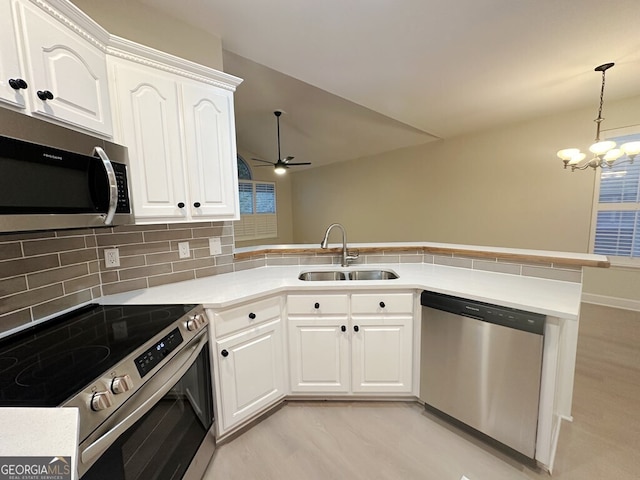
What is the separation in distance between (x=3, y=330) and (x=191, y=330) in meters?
0.69

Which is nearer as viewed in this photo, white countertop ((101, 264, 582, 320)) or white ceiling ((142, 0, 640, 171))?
white countertop ((101, 264, 582, 320))

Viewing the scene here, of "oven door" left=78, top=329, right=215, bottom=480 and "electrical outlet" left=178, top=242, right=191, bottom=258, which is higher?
"electrical outlet" left=178, top=242, right=191, bottom=258

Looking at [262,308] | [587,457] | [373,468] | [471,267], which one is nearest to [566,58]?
[471,267]

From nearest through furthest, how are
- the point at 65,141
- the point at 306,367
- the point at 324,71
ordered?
the point at 65,141 < the point at 306,367 < the point at 324,71

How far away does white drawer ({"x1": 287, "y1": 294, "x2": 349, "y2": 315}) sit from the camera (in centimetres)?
180

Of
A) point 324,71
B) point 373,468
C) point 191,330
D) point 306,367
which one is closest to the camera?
point 191,330

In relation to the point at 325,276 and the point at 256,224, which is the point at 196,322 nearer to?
the point at 325,276

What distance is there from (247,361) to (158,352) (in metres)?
0.68

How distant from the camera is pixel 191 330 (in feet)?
4.26

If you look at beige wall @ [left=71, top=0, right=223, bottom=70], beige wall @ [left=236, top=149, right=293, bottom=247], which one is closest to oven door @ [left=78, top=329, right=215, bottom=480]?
beige wall @ [left=71, top=0, right=223, bottom=70]

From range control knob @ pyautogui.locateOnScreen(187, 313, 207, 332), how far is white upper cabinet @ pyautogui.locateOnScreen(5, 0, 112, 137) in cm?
97

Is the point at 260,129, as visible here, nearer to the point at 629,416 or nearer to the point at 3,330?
the point at 3,330

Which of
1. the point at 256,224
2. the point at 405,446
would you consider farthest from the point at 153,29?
the point at 256,224

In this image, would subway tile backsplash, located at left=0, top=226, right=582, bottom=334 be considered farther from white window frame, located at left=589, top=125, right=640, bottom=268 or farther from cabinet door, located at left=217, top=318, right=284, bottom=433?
white window frame, located at left=589, top=125, right=640, bottom=268
